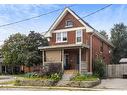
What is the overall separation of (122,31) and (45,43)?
15.7ft

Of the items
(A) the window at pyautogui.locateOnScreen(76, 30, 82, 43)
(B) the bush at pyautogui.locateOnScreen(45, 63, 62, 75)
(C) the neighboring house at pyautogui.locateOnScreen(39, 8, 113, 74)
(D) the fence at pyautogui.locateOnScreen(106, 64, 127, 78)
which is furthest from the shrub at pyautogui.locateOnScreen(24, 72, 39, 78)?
(D) the fence at pyautogui.locateOnScreen(106, 64, 127, 78)

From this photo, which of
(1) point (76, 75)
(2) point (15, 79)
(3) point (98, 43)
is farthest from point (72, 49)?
(2) point (15, 79)

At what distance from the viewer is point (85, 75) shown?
17.3 meters

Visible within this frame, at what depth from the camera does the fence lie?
63.9 ft

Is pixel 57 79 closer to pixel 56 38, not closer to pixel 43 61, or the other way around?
pixel 43 61

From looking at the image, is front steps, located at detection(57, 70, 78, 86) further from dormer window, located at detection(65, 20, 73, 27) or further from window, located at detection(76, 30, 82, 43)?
dormer window, located at detection(65, 20, 73, 27)

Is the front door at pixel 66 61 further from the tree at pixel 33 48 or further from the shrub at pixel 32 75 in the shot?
the shrub at pixel 32 75

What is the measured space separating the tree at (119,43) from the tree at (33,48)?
422 cm

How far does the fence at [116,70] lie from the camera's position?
1947cm

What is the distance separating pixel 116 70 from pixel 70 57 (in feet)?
10.2

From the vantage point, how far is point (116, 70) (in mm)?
19594

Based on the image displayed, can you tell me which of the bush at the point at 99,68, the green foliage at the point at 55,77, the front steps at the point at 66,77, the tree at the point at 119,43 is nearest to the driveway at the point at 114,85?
the front steps at the point at 66,77

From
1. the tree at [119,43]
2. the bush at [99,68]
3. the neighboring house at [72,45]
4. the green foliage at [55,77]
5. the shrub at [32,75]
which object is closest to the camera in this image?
the shrub at [32,75]

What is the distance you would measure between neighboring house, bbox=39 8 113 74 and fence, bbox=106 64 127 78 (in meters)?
1.20
